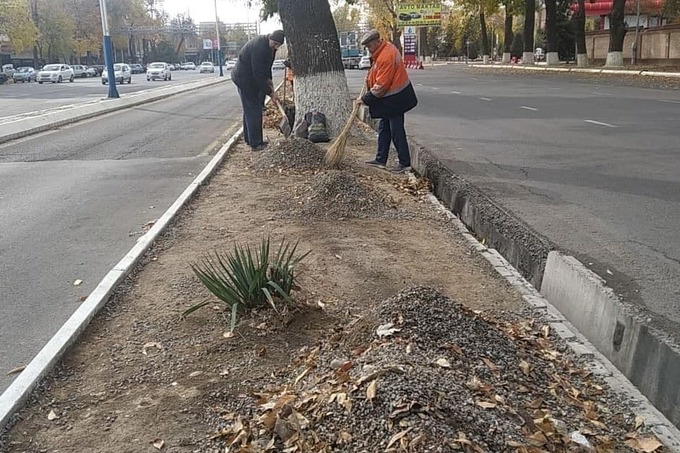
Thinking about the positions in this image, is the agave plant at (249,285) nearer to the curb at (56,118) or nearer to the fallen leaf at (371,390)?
the fallen leaf at (371,390)

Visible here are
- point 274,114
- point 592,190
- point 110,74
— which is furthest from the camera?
point 110,74

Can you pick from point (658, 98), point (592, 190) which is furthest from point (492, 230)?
point (658, 98)

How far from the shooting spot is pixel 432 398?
281 centimetres

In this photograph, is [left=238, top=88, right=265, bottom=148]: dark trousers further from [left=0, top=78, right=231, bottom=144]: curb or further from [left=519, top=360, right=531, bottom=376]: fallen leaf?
[left=519, top=360, right=531, bottom=376]: fallen leaf

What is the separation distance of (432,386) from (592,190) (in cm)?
537

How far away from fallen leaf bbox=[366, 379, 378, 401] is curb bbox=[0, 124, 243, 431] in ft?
5.31

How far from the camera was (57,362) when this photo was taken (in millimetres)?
3730

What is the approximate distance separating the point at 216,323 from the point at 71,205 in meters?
4.31

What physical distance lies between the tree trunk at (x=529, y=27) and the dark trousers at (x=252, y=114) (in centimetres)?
3815

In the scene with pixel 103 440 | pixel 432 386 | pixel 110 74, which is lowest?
pixel 103 440

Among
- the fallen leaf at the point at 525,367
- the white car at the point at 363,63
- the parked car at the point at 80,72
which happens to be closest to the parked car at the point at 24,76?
the parked car at the point at 80,72

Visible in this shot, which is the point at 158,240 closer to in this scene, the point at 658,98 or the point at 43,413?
the point at 43,413

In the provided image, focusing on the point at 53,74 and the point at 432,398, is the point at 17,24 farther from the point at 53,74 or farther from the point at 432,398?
the point at 432,398

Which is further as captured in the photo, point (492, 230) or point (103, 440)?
point (492, 230)
